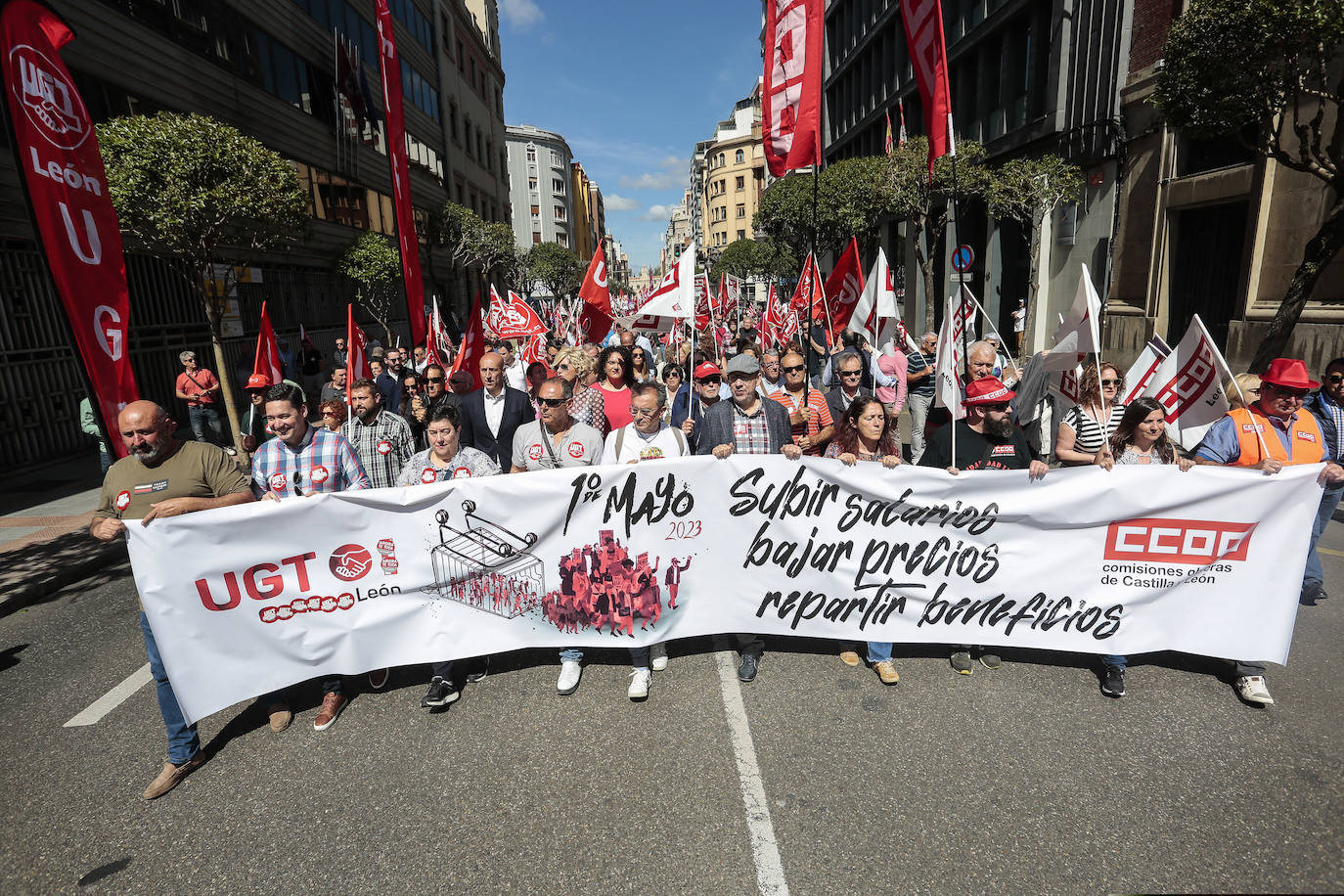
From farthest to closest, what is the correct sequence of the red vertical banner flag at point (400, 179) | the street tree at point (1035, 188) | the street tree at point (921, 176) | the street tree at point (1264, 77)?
the street tree at point (921, 176) < the street tree at point (1035, 188) < the red vertical banner flag at point (400, 179) < the street tree at point (1264, 77)

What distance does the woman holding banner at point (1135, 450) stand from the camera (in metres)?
3.89

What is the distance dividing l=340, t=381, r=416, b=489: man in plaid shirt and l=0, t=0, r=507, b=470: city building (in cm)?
229

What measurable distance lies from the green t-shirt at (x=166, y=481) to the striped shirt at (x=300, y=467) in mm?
376

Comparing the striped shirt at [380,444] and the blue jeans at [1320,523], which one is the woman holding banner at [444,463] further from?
the blue jeans at [1320,523]

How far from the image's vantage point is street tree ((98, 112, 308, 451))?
30.3 feet

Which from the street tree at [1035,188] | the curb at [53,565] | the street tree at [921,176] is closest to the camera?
the curb at [53,565]

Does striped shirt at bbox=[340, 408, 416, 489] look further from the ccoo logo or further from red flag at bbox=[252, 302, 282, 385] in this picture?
red flag at bbox=[252, 302, 282, 385]

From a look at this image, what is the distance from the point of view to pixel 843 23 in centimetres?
4009

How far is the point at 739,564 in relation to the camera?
13.9 ft

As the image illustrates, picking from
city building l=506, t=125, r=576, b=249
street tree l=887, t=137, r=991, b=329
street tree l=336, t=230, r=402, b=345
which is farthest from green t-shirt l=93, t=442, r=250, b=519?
city building l=506, t=125, r=576, b=249

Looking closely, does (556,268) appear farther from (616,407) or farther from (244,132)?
(616,407)

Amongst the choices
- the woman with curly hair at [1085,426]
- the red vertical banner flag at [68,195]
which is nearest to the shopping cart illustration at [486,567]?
the red vertical banner flag at [68,195]

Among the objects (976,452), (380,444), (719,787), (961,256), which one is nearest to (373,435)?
(380,444)

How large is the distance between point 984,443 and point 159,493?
470cm
